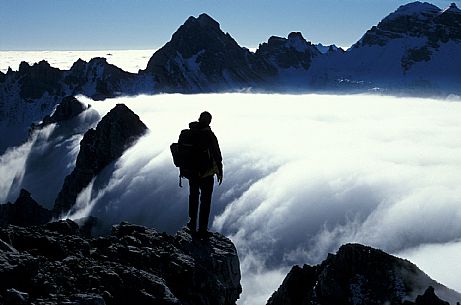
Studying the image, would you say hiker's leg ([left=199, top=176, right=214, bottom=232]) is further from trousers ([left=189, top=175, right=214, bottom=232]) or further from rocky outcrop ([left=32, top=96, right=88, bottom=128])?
rocky outcrop ([left=32, top=96, right=88, bottom=128])

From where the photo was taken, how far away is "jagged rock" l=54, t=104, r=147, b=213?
290 ft

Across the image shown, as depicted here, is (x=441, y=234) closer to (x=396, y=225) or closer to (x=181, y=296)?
(x=396, y=225)

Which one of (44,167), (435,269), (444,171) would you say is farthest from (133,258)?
(44,167)

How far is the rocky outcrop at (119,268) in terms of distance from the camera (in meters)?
9.56

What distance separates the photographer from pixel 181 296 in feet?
41.2

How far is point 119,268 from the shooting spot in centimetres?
1173

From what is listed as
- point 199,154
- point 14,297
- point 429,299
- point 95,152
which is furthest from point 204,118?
point 95,152

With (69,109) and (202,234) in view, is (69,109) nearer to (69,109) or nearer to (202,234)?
(69,109)

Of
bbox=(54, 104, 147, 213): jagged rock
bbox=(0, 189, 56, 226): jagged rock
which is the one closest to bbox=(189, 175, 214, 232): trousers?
bbox=(0, 189, 56, 226): jagged rock

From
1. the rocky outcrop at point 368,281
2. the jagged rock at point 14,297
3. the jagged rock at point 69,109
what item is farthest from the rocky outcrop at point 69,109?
the jagged rock at point 14,297

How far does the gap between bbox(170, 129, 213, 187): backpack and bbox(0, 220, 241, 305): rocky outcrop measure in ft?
6.83

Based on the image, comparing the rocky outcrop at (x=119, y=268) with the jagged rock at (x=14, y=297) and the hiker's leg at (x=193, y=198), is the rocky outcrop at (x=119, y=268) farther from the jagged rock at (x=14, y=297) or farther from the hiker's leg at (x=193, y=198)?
the hiker's leg at (x=193, y=198)

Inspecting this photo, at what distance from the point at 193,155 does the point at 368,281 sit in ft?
21.0

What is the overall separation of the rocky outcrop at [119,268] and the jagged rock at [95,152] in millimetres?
75790
